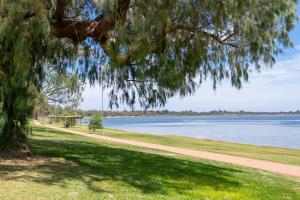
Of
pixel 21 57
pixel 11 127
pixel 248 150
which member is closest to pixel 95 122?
pixel 248 150

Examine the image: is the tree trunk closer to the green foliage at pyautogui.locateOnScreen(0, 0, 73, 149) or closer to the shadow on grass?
the green foliage at pyautogui.locateOnScreen(0, 0, 73, 149)

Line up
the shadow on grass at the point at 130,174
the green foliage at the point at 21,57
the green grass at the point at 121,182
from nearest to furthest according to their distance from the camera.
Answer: the green grass at the point at 121,182, the green foliage at the point at 21,57, the shadow on grass at the point at 130,174

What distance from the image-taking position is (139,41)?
911 centimetres

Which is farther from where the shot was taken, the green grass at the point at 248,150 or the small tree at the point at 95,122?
the small tree at the point at 95,122

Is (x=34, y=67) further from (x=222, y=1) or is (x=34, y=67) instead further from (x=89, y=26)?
(x=222, y=1)

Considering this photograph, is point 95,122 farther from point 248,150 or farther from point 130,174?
point 130,174

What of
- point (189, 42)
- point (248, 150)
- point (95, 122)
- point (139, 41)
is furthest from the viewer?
point (95, 122)

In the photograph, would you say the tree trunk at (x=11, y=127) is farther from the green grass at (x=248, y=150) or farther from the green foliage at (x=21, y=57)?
the green grass at (x=248, y=150)

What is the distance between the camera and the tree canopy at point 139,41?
9250 mm

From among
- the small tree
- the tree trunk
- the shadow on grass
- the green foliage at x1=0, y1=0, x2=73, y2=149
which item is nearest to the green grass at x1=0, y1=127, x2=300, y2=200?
the shadow on grass

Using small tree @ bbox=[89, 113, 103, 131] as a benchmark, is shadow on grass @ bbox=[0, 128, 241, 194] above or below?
below

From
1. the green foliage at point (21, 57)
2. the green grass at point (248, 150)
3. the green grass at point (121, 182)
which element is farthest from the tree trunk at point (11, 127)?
the green grass at point (248, 150)

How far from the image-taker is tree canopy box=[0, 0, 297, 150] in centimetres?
925

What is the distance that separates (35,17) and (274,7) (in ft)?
16.2
